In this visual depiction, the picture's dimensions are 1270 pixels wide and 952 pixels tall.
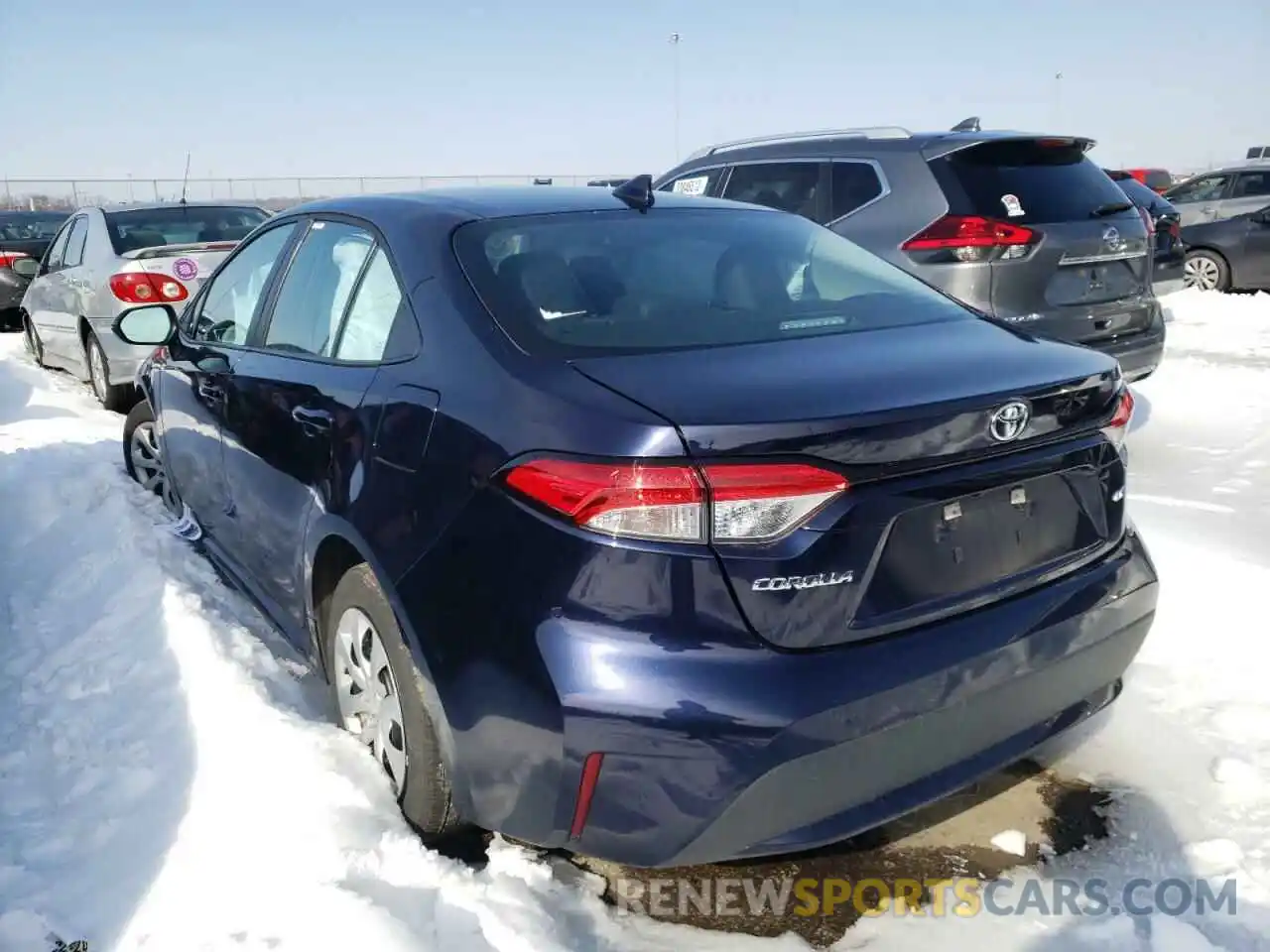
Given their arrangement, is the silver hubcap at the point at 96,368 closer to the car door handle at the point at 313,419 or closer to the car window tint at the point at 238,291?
the car window tint at the point at 238,291

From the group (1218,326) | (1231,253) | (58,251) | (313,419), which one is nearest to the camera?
(313,419)

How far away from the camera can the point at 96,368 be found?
8.14 m

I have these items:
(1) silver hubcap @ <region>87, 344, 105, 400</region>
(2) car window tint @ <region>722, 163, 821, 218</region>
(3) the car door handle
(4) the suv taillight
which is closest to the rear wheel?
(2) car window tint @ <region>722, 163, 821, 218</region>

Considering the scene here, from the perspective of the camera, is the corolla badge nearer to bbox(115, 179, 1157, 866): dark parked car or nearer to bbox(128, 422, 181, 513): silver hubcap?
bbox(115, 179, 1157, 866): dark parked car

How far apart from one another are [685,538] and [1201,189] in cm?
1459

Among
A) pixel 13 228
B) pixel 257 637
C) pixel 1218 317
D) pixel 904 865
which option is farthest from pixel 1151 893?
pixel 13 228

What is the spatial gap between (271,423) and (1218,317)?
36.5 ft

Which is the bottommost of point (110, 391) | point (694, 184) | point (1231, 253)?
point (110, 391)

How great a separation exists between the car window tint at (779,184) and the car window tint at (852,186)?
6.8 inches

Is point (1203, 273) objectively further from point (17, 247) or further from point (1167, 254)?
point (17, 247)

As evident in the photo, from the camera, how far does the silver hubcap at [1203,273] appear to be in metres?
13.2

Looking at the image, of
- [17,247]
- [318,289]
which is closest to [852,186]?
[318,289]

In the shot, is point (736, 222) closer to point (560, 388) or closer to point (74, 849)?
point (560, 388)

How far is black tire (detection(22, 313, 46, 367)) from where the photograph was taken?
9633 mm
